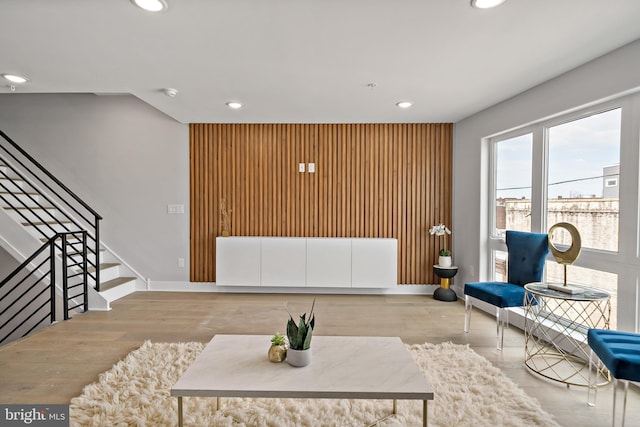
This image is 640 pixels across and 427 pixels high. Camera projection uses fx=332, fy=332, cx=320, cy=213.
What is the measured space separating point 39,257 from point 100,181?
4.62 feet

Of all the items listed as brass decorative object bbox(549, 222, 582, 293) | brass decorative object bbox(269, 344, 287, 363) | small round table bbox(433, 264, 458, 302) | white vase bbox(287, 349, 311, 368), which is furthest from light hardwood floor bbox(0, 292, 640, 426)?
white vase bbox(287, 349, 311, 368)

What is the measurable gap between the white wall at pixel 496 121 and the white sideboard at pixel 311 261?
98cm

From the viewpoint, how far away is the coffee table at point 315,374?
5.10 feet

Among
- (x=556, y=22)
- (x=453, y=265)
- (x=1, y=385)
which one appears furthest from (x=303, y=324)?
(x=453, y=265)

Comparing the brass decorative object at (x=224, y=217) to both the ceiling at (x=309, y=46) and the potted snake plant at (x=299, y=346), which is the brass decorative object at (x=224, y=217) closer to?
the ceiling at (x=309, y=46)

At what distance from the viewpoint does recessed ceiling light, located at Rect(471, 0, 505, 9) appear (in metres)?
1.88

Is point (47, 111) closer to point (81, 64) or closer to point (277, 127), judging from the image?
point (81, 64)

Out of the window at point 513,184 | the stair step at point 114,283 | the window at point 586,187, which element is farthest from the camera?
the stair step at point 114,283

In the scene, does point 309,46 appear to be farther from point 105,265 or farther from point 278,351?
point 105,265

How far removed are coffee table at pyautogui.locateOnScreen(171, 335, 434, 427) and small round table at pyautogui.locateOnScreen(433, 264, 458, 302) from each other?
2584 mm

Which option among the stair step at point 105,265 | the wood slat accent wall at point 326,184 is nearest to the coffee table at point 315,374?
the wood slat accent wall at point 326,184

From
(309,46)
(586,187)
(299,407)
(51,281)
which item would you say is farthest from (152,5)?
(586,187)

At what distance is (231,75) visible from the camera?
2990 millimetres

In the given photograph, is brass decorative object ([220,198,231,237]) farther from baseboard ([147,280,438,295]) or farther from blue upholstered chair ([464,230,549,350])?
blue upholstered chair ([464,230,549,350])
